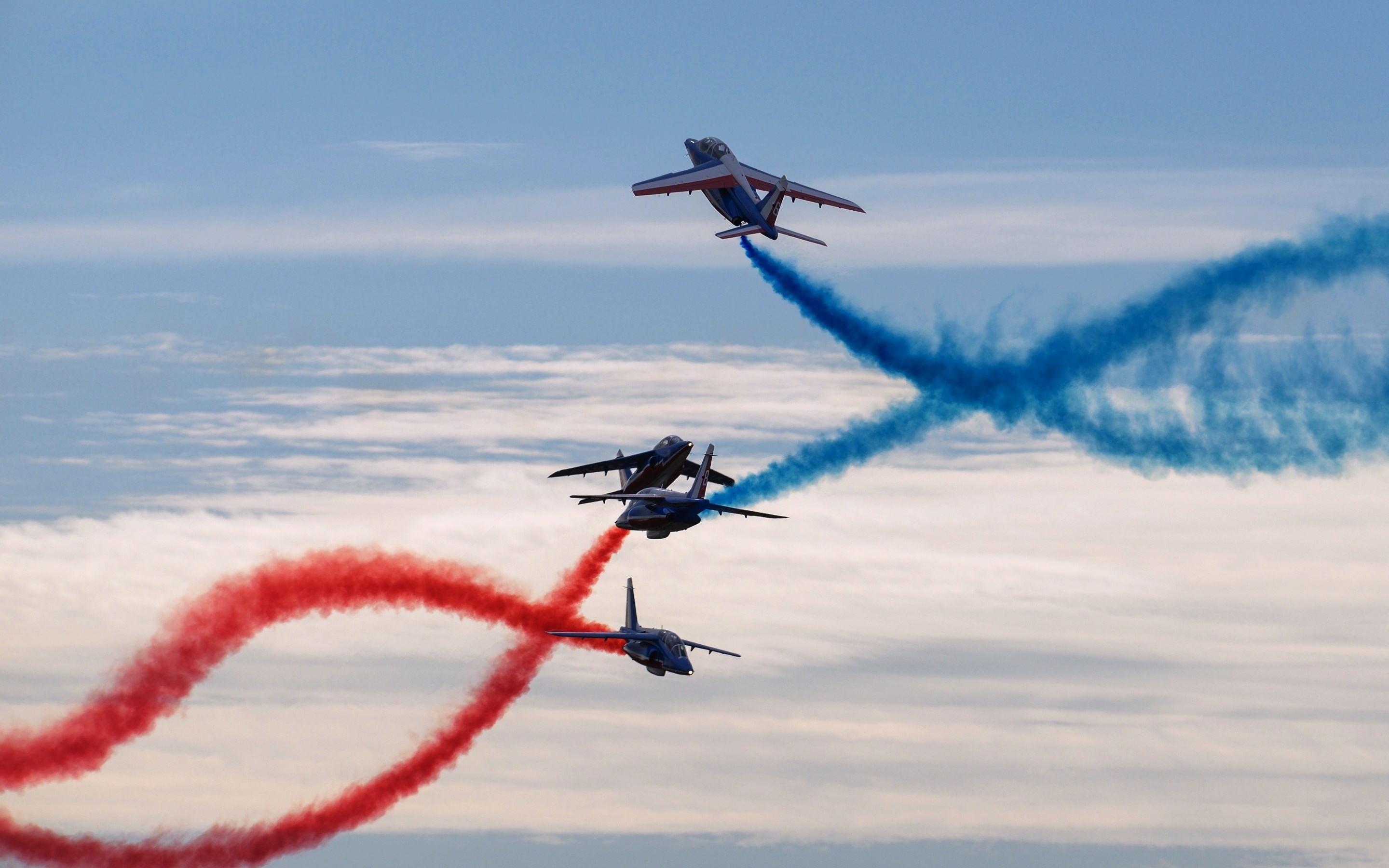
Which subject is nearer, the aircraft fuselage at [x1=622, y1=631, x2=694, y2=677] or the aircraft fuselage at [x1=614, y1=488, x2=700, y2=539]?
the aircraft fuselage at [x1=614, y1=488, x2=700, y2=539]

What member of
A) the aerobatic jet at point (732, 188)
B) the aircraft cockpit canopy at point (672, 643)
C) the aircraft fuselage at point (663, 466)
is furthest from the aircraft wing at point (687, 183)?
the aircraft cockpit canopy at point (672, 643)

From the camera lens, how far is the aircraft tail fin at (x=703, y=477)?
303ft

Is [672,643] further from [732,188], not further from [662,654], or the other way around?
[732,188]

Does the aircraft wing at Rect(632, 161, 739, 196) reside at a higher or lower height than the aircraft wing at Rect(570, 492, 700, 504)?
higher

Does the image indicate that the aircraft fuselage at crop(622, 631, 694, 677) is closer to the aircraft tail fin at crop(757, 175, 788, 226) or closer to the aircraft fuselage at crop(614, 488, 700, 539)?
the aircraft fuselage at crop(614, 488, 700, 539)

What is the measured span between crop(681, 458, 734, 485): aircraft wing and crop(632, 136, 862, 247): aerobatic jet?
14187 millimetres

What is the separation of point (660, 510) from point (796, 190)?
26.0 metres

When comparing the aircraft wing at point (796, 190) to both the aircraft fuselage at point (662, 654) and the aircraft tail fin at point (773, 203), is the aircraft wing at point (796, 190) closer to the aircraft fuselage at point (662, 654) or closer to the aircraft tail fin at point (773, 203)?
the aircraft tail fin at point (773, 203)

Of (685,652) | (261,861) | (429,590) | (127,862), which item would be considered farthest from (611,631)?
(127,862)

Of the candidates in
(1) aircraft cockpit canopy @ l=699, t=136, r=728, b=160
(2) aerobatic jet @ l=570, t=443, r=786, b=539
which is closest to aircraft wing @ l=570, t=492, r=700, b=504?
(2) aerobatic jet @ l=570, t=443, r=786, b=539

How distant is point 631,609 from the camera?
10644 centimetres

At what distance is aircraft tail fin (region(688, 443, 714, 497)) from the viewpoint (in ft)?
303

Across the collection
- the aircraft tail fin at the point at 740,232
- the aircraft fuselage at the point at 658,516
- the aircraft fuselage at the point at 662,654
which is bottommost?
the aircraft fuselage at the point at 662,654

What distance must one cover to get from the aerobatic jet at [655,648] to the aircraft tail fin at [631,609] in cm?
533
